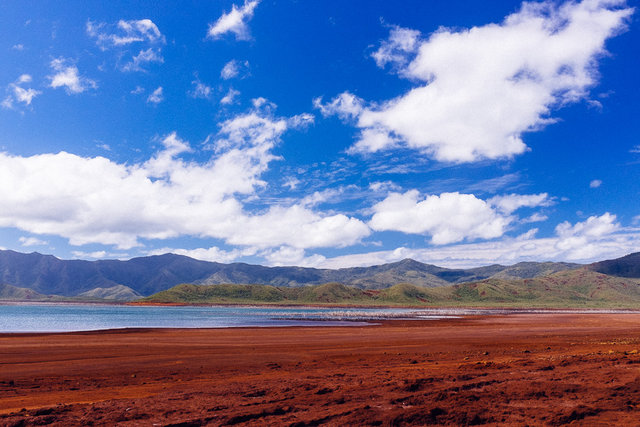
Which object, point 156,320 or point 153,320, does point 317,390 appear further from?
point 153,320

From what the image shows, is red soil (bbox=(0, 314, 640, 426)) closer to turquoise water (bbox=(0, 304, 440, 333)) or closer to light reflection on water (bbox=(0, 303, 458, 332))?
light reflection on water (bbox=(0, 303, 458, 332))

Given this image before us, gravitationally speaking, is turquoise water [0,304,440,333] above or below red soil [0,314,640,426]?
below

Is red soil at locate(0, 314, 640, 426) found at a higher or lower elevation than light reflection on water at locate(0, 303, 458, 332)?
higher

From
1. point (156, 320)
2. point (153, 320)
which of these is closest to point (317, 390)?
point (156, 320)

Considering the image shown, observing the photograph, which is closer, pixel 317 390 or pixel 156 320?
pixel 317 390

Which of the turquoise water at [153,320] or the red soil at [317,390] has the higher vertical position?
the red soil at [317,390]

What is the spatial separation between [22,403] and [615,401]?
17.7 meters

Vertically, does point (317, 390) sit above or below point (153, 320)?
above

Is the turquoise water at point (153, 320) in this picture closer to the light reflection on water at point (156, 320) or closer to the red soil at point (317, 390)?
the light reflection on water at point (156, 320)

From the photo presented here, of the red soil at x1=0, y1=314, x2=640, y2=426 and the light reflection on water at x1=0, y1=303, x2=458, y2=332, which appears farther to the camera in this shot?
the light reflection on water at x1=0, y1=303, x2=458, y2=332

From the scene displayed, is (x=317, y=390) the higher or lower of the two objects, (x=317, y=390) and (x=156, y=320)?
the higher

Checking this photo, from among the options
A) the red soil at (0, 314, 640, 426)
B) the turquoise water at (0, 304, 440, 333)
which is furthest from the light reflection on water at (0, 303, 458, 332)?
the red soil at (0, 314, 640, 426)

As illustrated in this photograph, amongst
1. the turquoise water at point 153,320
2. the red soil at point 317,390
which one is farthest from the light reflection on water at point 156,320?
the red soil at point 317,390

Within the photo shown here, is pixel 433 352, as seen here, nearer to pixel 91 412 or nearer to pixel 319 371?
pixel 319 371
